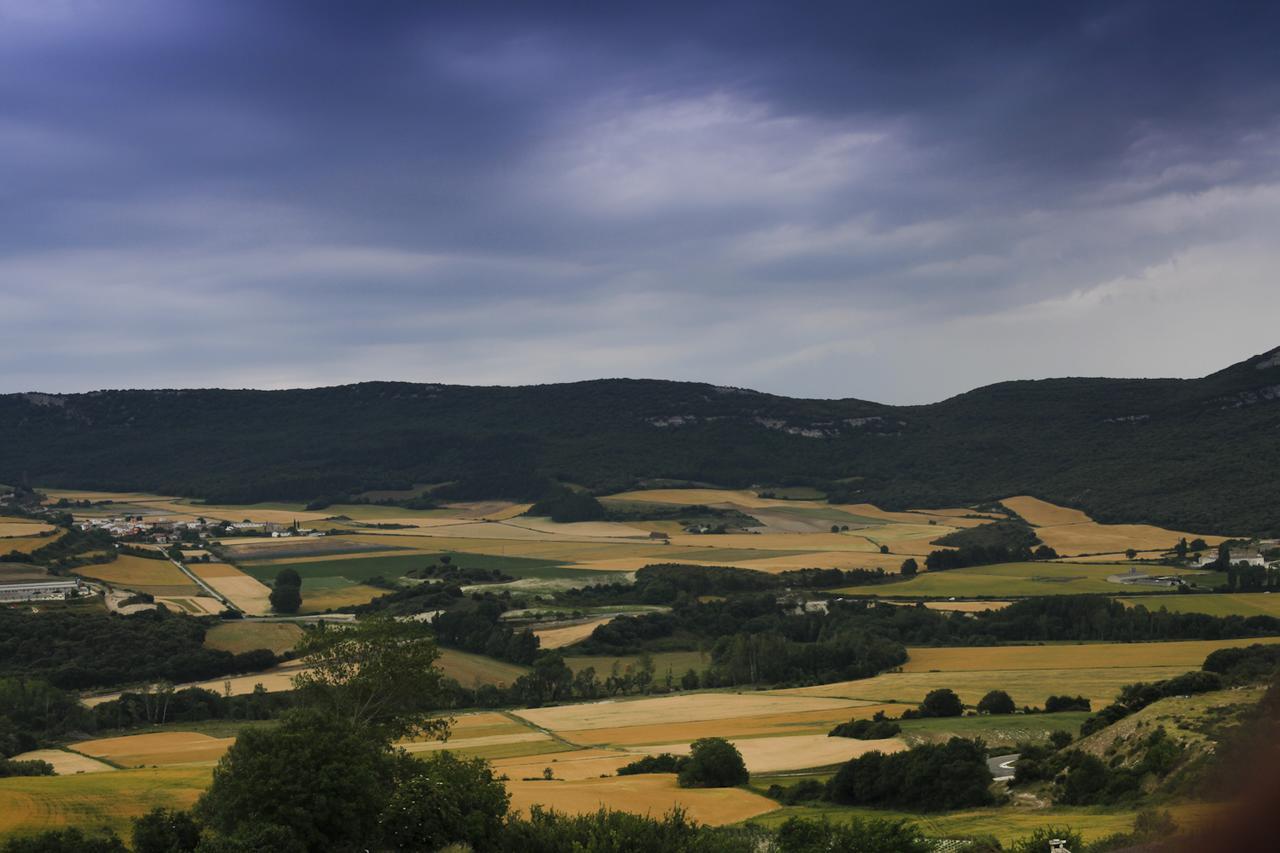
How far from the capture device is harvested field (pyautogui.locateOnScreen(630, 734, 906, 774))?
156 feet

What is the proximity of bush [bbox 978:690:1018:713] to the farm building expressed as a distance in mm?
71831

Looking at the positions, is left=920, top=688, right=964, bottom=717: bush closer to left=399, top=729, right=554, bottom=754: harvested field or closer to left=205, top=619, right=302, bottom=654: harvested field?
left=399, top=729, right=554, bottom=754: harvested field

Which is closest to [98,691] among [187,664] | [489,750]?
[187,664]

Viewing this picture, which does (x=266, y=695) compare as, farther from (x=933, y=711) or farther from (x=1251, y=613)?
(x=1251, y=613)

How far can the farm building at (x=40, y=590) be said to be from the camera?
9250cm

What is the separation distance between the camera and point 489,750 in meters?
53.1

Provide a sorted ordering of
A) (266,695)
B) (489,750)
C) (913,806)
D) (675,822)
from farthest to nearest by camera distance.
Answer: (266,695) → (489,750) → (913,806) → (675,822)

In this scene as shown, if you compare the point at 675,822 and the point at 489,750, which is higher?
the point at 675,822

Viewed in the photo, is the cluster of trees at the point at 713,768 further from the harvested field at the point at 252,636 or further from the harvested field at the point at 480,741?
the harvested field at the point at 252,636

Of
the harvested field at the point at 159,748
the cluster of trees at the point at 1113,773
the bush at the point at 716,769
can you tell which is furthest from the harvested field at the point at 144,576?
the cluster of trees at the point at 1113,773

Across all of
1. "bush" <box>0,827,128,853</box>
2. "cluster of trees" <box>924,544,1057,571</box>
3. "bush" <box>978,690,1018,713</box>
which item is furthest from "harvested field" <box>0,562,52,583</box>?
"cluster of trees" <box>924,544,1057,571</box>

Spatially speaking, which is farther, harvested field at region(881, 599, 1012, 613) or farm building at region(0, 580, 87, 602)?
farm building at region(0, 580, 87, 602)

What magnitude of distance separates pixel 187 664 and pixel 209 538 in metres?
76.6

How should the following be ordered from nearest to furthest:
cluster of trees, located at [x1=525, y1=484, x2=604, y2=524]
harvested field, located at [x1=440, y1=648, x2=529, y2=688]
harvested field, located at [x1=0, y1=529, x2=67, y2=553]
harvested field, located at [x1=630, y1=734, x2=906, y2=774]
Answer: harvested field, located at [x1=630, y1=734, x2=906, y2=774] → harvested field, located at [x1=440, y1=648, x2=529, y2=688] → harvested field, located at [x1=0, y1=529, x2=67, y2=553] → cluster of trees, located at [x1=525, y1=484, x2=604, y2=524]
